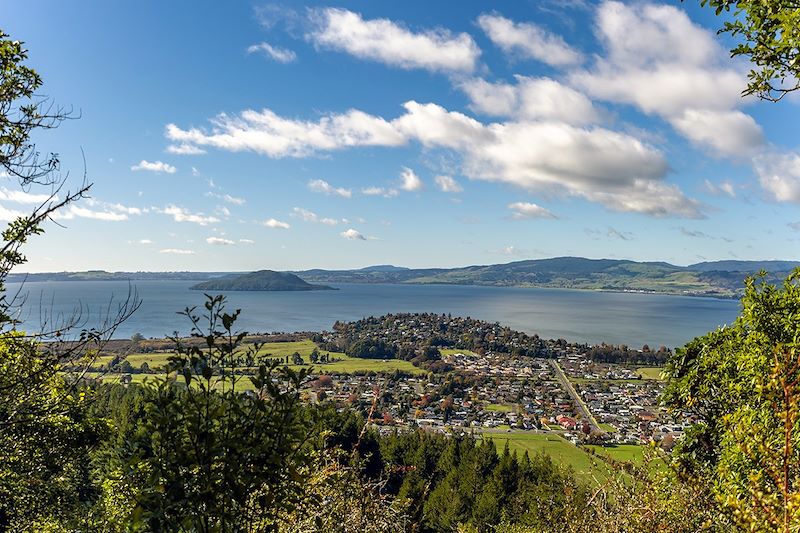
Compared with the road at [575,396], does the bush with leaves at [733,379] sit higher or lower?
higher

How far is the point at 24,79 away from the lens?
22.7 ft

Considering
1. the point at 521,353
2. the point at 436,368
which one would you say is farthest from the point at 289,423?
the point at 521,353

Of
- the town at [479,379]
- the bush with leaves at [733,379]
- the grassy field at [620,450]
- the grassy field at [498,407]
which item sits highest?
the bush with leaves at [733,379]

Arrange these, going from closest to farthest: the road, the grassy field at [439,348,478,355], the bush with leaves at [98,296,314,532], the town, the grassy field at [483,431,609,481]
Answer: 1. the bush with leaves at [98,296,314,532]
2. the grassy field at [483,431,609,481]
3. the town
4. the road
5. the grassy field at [439,348,478,355]

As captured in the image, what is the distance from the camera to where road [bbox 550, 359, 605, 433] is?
2498 inches

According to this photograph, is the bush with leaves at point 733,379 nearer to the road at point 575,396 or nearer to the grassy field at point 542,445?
the grassy field at point 542,445

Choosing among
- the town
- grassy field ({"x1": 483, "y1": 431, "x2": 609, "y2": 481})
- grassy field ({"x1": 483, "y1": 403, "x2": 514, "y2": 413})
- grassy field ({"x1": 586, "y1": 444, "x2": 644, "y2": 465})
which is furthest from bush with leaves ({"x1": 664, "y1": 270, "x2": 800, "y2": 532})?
grassy field ({"x1": 483, "y1": 403, "x2": 514, "y2": 413})

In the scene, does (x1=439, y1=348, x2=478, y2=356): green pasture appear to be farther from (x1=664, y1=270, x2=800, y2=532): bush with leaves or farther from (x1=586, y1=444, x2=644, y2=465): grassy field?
(x1=664, y1=270, x2=800, y2=532): bush with leaves

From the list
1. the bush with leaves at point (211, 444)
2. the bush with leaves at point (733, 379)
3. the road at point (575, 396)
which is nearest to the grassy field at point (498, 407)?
the road at point (575, 396)

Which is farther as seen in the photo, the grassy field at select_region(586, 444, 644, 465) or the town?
the town

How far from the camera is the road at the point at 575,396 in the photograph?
208 ft

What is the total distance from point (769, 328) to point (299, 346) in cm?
10834

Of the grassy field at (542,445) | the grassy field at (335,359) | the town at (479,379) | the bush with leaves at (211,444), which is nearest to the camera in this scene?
the bush with leaves at (211,444)

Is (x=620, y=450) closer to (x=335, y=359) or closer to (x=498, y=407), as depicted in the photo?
(x=498, y=407)
